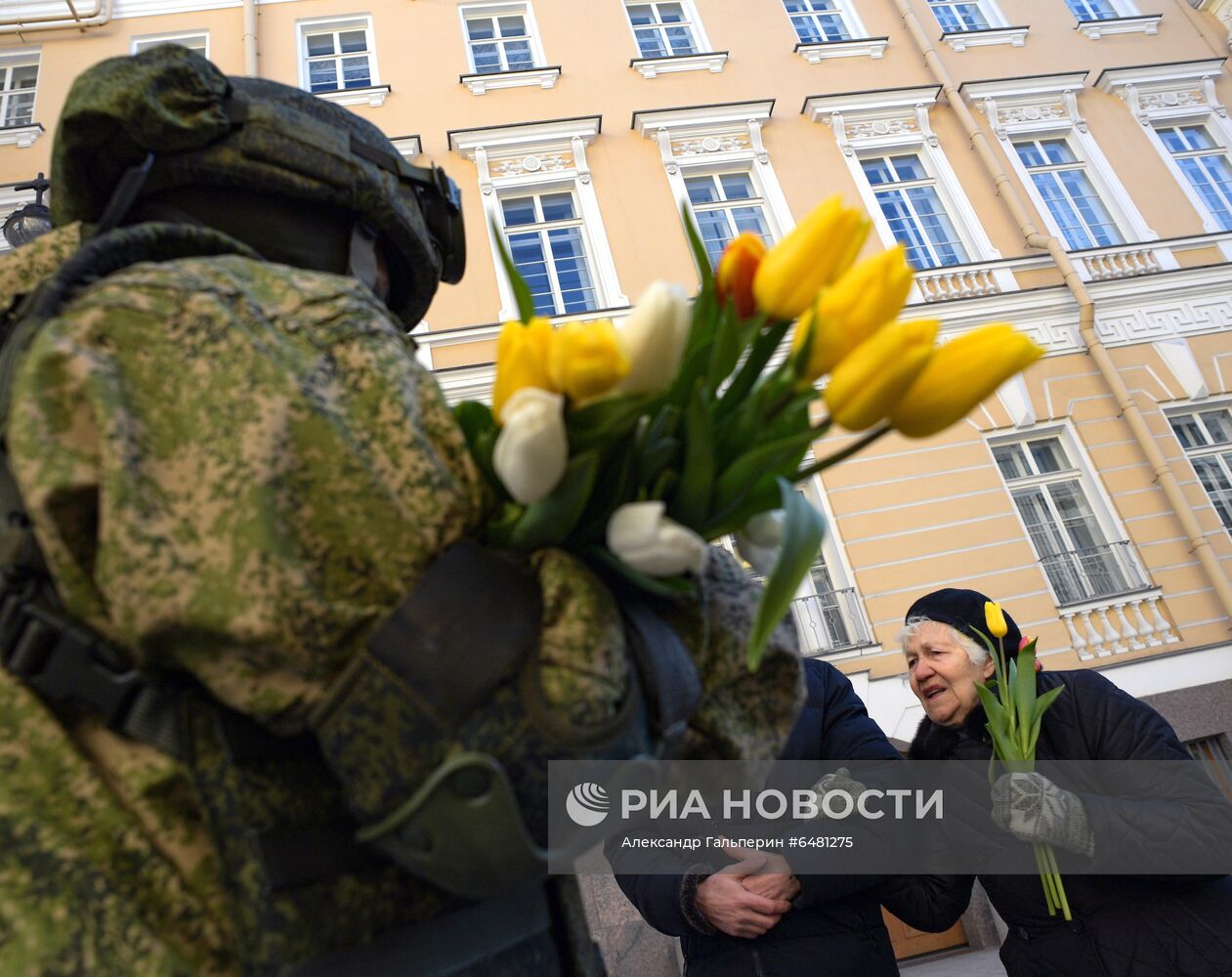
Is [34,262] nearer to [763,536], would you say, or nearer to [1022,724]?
[763,536]

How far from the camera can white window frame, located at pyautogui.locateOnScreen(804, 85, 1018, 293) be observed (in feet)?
32.5

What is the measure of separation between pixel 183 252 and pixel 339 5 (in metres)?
11.9

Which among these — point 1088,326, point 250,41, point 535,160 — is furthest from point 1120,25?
point 250,41

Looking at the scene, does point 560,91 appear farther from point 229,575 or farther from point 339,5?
point 229,575

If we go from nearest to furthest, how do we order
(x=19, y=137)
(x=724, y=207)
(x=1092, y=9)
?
(x=19, y=137) → (x=724, y=207) → (x=1092, y=9)

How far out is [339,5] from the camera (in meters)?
10.8

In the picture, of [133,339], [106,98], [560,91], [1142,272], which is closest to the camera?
[133,339]

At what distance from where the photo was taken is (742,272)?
0.93m

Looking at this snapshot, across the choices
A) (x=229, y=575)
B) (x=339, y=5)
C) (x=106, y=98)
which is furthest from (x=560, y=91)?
(x=229, y=575)

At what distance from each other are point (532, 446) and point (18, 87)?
12991 mm

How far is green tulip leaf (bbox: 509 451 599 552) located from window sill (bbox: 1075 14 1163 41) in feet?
46.0

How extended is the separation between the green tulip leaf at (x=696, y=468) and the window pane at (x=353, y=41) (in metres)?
11.9

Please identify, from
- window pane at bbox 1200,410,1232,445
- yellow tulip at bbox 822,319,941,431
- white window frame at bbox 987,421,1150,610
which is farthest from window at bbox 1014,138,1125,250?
yellow tulip at bbox 822,319,941,431

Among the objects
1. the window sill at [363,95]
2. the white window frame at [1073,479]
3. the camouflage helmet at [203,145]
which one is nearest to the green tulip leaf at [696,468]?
the camouflage helmet at [203,145]
